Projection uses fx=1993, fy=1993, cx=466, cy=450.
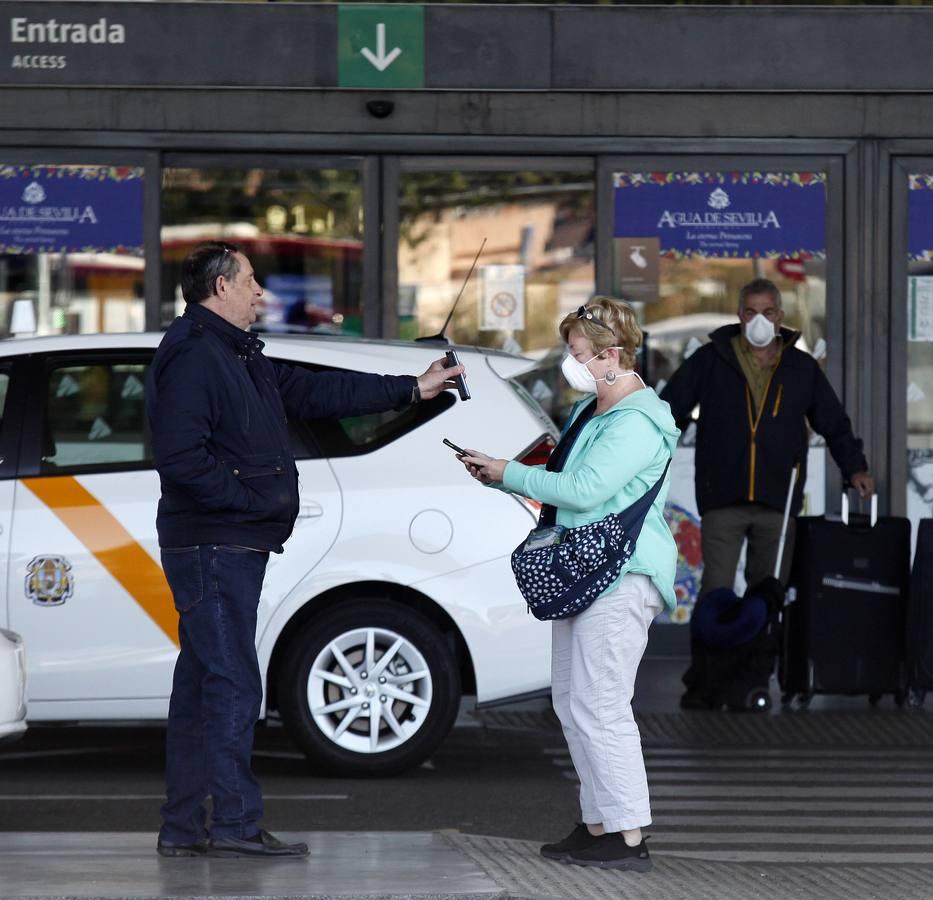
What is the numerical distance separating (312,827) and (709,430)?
3728 millimetres

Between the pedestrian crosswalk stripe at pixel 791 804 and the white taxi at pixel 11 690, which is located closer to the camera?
the white taxi at pixel 11 690

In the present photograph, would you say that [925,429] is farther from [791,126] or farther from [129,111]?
[129,111]

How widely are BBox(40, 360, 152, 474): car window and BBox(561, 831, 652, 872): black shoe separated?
276cm

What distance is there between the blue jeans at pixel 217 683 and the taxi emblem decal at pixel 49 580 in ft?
5.76

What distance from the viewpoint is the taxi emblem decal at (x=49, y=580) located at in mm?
7668

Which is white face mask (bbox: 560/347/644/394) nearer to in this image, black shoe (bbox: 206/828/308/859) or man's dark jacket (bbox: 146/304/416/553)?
man's dark jacket (bbox: 146/304/416/553)

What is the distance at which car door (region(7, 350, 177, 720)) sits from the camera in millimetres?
7676

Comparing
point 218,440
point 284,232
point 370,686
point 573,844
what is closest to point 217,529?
point 218,440

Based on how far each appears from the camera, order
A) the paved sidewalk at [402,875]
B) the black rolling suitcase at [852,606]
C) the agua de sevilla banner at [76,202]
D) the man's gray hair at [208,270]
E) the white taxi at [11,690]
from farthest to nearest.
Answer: the agua de sevilla banner at [76,202] < the black rolling suitcase at [852,606] < the white taxi at [11,690] < the man's gray hair at [208,270] < the paved sidewalk at [402,875]

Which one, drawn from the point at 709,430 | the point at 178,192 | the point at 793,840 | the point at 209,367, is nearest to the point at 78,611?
the point at 209,367

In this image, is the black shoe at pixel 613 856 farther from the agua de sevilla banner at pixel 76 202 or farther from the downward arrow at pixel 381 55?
the agua de sevilla banner at pixel 76 202

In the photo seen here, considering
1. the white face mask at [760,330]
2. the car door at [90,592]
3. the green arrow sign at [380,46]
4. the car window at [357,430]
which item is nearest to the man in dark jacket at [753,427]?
the white face mask at [760,330]

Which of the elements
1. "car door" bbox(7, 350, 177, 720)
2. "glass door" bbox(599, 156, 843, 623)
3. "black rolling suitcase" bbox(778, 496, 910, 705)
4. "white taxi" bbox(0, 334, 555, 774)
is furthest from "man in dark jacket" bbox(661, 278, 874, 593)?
"car door" bbox(7, 350, 177, 720)

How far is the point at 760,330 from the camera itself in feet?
32.3
